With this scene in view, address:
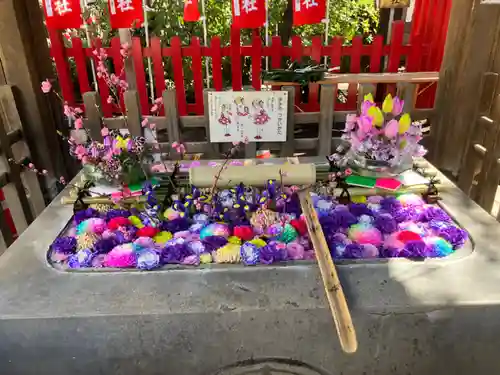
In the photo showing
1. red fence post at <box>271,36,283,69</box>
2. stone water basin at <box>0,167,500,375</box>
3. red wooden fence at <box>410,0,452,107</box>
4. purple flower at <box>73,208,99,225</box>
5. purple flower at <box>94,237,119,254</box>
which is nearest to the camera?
stone water basin at <box>0,167,500,375</box>

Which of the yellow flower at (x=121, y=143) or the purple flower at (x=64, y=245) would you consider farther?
the yellow flower at (x=121, y=143)

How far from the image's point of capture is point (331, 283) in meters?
1.36

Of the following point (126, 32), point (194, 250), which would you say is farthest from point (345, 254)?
point (126, 32)

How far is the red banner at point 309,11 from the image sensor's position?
283 cm

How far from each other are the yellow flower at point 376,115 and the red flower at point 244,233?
2.68ft

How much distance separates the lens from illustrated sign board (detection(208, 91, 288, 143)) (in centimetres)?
232

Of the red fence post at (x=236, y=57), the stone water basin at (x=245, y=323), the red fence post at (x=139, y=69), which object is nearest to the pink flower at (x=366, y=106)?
the stone water basin at (x=245, y=323)

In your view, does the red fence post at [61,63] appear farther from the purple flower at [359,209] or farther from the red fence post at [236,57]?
the purple flower at [359,209]

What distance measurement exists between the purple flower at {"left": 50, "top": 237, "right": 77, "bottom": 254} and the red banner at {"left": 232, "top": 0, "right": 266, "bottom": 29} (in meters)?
1.86

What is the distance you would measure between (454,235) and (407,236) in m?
0.19

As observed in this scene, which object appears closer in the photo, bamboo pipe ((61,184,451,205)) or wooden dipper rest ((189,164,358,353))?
wooden dipper rest ((189,164,358,353))

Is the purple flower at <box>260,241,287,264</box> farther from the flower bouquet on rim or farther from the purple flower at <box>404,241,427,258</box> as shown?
the flower bouquet on rim

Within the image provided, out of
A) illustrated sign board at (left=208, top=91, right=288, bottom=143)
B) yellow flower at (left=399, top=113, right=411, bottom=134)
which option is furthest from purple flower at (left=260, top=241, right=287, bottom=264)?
illustrated sign board at (left=208, top=91, right=288, bottom=143)

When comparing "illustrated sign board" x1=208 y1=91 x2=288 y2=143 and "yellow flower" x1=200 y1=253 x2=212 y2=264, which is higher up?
"illustrated sign board" x1=208 y1=91 x2=288 y2=143
